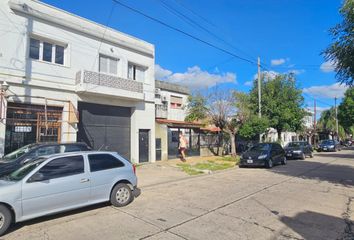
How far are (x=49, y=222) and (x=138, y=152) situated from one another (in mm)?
12364

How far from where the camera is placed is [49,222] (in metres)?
6.30

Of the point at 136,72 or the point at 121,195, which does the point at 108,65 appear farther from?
the point at 121,195

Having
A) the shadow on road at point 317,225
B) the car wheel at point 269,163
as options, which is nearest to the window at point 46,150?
the shadow on road at point 317,225

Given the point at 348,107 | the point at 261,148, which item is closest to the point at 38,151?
the point at 261,148

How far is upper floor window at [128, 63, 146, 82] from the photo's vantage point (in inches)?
746

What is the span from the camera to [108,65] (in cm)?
1744

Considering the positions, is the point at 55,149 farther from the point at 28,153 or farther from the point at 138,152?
the point at 138,152

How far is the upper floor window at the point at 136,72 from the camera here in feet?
62.2

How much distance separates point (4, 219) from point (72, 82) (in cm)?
1080

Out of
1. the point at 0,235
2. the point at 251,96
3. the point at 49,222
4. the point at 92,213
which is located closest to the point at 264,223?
the point at 92,213

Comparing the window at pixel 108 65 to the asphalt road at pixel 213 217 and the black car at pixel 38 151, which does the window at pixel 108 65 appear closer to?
the black car at pixel 38 151

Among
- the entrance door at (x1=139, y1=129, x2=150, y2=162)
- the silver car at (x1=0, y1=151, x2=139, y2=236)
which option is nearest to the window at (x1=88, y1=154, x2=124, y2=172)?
the silver car at (x1=0, y1=151, x2=139, y2=236)

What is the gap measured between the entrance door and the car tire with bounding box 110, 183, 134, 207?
10962mm

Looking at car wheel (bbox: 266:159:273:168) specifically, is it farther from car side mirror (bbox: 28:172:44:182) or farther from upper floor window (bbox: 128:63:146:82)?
car side mirror (bbox: 28:172:44:182)
